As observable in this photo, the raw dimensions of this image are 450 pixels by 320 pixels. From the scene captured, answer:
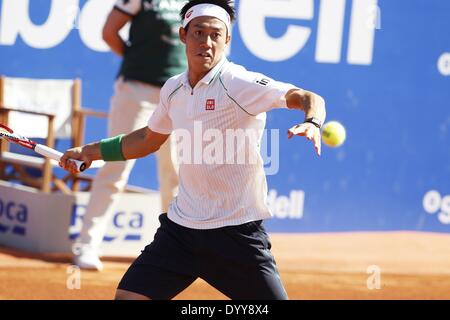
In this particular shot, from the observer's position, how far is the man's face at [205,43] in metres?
4.01

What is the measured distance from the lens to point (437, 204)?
29.3 feet

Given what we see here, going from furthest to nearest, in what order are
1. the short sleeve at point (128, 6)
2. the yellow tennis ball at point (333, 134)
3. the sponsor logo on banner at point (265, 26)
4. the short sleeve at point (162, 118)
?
the sponsor logo on banner at point (265, 26) < the short sleeve at point (128, 6) < the yellow tennis ball at point (333, 134) < the short sleeve at point (162, 118)

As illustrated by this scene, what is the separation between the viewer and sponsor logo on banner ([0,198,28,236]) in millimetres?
7156

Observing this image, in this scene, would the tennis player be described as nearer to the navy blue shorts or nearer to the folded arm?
the navy blue shorts

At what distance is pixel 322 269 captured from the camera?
24.9 feet

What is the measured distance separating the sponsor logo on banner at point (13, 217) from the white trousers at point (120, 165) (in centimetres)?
63

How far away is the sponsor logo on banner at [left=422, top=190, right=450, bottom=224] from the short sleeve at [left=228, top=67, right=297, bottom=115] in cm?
530

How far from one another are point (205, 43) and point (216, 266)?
2.84 ft

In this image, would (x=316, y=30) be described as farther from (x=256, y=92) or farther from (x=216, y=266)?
(x=216, y=266)

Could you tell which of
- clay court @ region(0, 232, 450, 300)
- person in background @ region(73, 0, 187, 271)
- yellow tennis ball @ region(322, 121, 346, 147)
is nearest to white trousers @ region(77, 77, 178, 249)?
person in background @ region(73, 0, 187, 271)

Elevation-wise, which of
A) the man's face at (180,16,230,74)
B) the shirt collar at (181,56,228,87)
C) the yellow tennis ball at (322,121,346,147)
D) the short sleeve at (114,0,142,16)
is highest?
the short sleeve at (114,0,142,16)

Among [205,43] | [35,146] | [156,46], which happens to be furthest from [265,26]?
[205,43]

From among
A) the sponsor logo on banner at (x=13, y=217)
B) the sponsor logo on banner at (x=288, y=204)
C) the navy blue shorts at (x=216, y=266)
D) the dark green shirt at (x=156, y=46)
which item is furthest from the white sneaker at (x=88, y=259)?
A: the navy blue shorts at (x=216, y=266)

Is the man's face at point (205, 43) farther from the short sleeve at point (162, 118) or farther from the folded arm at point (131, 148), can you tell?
the folded arm at point (131, 148)
